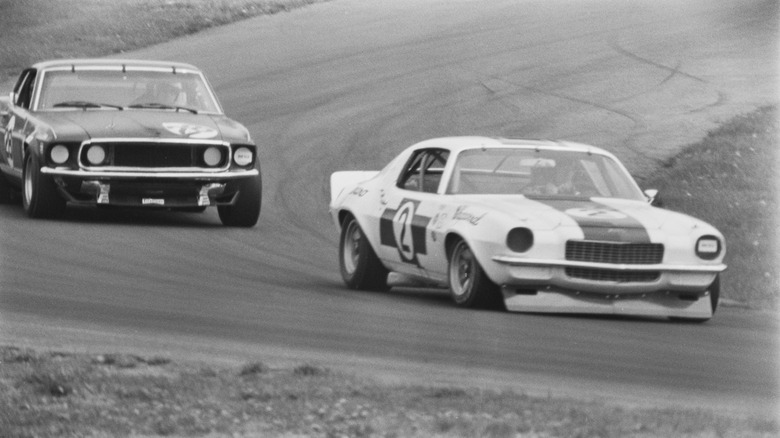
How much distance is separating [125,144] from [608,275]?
19.4 ft

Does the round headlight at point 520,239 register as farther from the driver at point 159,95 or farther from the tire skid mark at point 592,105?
the tire skid mark at point 592,105

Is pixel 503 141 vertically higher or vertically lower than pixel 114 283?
higher

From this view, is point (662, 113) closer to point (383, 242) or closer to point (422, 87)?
point (422, 87)

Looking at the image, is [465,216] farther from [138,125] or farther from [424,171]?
→ [138,125]

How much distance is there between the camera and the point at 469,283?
10.5 meters

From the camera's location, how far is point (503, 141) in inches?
459

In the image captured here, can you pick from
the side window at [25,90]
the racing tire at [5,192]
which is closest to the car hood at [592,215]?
the side window at [25,90]

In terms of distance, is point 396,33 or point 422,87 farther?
point 396,33

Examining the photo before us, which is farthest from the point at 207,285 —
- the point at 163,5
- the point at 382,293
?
the point at 163,5

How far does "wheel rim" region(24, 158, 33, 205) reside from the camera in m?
15.2

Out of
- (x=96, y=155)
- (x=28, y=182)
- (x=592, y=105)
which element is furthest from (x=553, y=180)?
(x=592, y=105)

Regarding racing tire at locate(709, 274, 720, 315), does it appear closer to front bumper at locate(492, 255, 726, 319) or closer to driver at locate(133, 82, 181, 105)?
front bumper at locate(492, 255, 726, 319)

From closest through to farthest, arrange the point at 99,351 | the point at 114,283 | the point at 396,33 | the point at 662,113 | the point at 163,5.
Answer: the point at 99,351
the point at 114,283
the point at 662,113
the point at 396,33
the point at 163,5

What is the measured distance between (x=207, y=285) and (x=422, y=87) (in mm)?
14552
